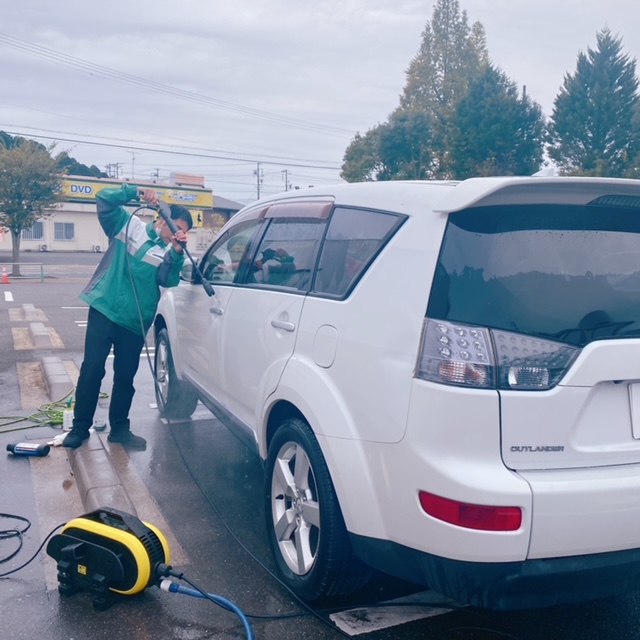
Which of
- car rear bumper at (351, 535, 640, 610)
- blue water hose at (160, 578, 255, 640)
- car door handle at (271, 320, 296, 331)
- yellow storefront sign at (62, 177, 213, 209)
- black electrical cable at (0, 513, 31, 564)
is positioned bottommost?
black electrical cable at (0, 513, 31, 564)

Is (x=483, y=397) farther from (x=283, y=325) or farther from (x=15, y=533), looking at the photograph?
(x=15, y=533)

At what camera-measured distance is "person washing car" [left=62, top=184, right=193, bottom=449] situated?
17.8 feet

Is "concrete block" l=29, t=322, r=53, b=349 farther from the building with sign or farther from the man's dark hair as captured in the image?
the building with sign

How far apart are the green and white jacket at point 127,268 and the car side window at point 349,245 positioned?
6.86ft

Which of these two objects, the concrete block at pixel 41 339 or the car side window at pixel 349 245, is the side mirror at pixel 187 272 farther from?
the concrete block at pixel 41 339

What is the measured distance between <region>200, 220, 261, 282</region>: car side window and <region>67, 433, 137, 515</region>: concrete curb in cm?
146

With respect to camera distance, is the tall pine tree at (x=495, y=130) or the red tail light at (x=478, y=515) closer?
the red tail light at (x=478, y=515)

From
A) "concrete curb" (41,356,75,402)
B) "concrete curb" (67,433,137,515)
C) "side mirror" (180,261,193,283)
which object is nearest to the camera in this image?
"concrete curb" (67,433,137,515)

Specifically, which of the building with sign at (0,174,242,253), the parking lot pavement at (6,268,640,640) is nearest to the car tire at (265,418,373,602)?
the parking lot pavement at (6,268,640,640)

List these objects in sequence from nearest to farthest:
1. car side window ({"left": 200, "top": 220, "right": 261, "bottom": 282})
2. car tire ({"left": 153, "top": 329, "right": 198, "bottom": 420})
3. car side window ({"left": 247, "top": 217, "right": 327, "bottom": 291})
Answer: car side window ({"left": 247, "top": 217, "right": 327, "bottom": 291}) → car side window ({"left": 200, "top": 220, "right": 261, "bottom": 282}) → car tire ({"left": 153, "top": 329, "right": 198, "bottom": 420})

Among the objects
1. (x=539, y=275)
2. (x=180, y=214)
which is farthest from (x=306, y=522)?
(x=180, y=214)

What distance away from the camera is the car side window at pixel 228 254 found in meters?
4.79

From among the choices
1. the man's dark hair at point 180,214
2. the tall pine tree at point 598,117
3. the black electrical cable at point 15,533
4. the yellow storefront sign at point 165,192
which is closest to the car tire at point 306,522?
the black electrical cable at point 15,533

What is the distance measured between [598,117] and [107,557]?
27680 millimetres
